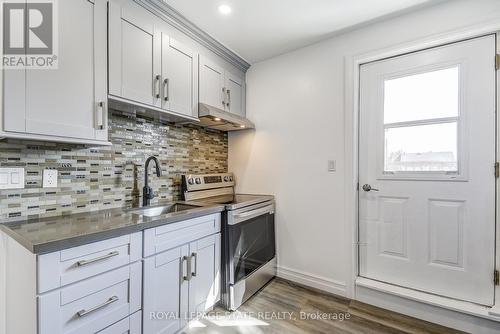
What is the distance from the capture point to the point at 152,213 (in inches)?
74.7

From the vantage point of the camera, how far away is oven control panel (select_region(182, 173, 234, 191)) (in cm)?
218

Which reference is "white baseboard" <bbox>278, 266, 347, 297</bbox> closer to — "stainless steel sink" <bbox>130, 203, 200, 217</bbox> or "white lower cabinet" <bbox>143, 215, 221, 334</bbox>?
"white lower cabinet" <bbox>143, 215, 221, 334</bbox>

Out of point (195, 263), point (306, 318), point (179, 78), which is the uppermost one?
point (179, 78)

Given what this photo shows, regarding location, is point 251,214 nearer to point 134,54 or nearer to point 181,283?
point 181,283

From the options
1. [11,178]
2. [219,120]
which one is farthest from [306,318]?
[11,178]

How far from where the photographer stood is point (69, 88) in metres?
1.27

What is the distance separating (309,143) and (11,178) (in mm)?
2129

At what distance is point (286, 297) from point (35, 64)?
7.64 ft

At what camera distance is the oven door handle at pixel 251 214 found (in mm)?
1900

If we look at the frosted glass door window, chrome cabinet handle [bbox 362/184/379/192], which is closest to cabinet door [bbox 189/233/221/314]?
chrome cabinet handle [bbox 362/184/379/192]

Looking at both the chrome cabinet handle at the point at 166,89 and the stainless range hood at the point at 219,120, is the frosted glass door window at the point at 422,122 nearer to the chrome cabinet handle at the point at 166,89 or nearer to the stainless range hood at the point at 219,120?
the stainless range hood at the point at 219,120

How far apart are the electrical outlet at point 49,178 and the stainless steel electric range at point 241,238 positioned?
3.08ft

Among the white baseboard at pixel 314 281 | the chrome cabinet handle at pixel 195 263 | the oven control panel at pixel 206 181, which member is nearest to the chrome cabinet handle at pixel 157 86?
the oven control panel at pixel 206 181

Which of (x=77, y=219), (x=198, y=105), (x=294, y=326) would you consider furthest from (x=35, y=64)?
(x=294, y=326)
